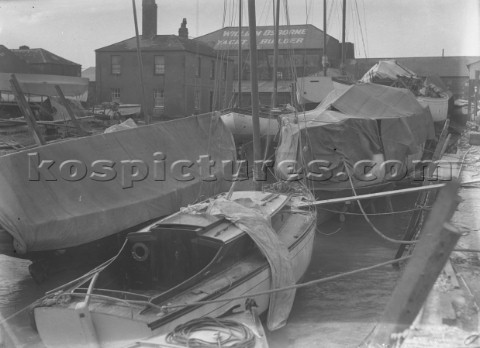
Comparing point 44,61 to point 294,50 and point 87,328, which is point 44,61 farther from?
point 87,328

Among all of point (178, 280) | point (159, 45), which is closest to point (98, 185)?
point (178, 280)

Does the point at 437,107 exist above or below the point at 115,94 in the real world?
below

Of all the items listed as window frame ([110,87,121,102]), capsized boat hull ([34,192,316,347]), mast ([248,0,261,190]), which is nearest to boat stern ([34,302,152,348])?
capsized boat hull ([34,192,316,347])

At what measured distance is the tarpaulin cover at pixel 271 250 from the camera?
996 cm

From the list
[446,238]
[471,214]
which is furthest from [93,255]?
[471,214]

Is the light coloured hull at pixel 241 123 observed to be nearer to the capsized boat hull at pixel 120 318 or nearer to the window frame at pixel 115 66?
the capsized boat hull at pixel 120 318

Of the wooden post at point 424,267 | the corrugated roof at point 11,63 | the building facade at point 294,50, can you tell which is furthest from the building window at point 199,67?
the wooden post at point 424,267

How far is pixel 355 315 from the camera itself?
10.8 meters

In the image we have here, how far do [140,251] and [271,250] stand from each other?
218 centimetres

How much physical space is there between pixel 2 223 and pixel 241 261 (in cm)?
459

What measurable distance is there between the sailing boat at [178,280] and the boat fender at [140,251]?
0.02 metres

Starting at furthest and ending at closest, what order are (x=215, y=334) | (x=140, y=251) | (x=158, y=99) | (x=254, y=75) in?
1. (x=158, y=99)
2. (x=254, y=75)
3. (x=140, y=251)
4. (x=215, y=334)

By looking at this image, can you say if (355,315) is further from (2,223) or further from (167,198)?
(2,223)

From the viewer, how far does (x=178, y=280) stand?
9719mm
